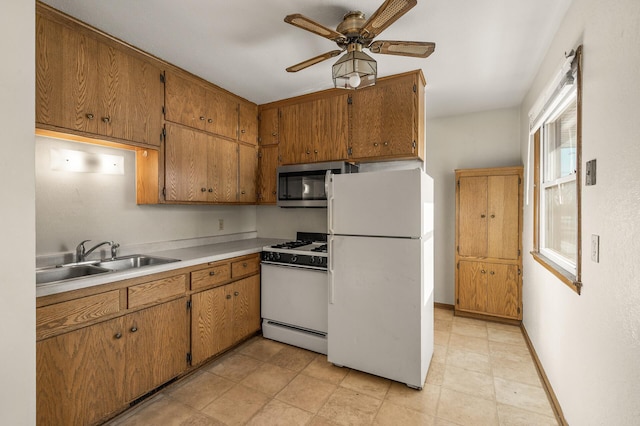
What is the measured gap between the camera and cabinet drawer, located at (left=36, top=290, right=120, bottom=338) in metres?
1.49

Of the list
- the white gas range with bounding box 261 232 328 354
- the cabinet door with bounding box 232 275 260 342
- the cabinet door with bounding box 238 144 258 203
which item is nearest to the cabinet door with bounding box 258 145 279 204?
the cabinet door with bounding box 238 144 258 203

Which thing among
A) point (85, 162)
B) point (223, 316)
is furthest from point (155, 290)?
point (85, 162)

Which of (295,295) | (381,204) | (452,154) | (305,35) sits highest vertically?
(305,35)

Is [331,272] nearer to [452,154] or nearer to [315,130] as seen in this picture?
[315,130]

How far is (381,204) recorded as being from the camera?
2223 millimetres

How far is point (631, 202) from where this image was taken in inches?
42.3

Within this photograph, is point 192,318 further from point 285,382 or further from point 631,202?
point 631,202

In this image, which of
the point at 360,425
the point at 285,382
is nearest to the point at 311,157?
the point at 285,382

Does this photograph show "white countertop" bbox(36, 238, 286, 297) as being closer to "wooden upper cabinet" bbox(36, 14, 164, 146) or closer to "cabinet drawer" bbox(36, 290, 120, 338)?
"cabinet drawer" bbox(36, 290, 120, 338)

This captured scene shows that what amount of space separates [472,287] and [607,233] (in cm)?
240

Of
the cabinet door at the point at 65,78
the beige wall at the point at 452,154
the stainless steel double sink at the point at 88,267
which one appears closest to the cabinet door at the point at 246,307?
the stainless steel double sink at the point at 88,267

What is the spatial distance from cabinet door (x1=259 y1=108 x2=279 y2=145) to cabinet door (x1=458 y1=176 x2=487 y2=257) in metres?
2.26

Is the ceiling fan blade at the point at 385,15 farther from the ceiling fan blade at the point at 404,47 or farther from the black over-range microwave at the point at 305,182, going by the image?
the black over-range microwave at the point at 305,182

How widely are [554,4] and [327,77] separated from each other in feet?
5.40
